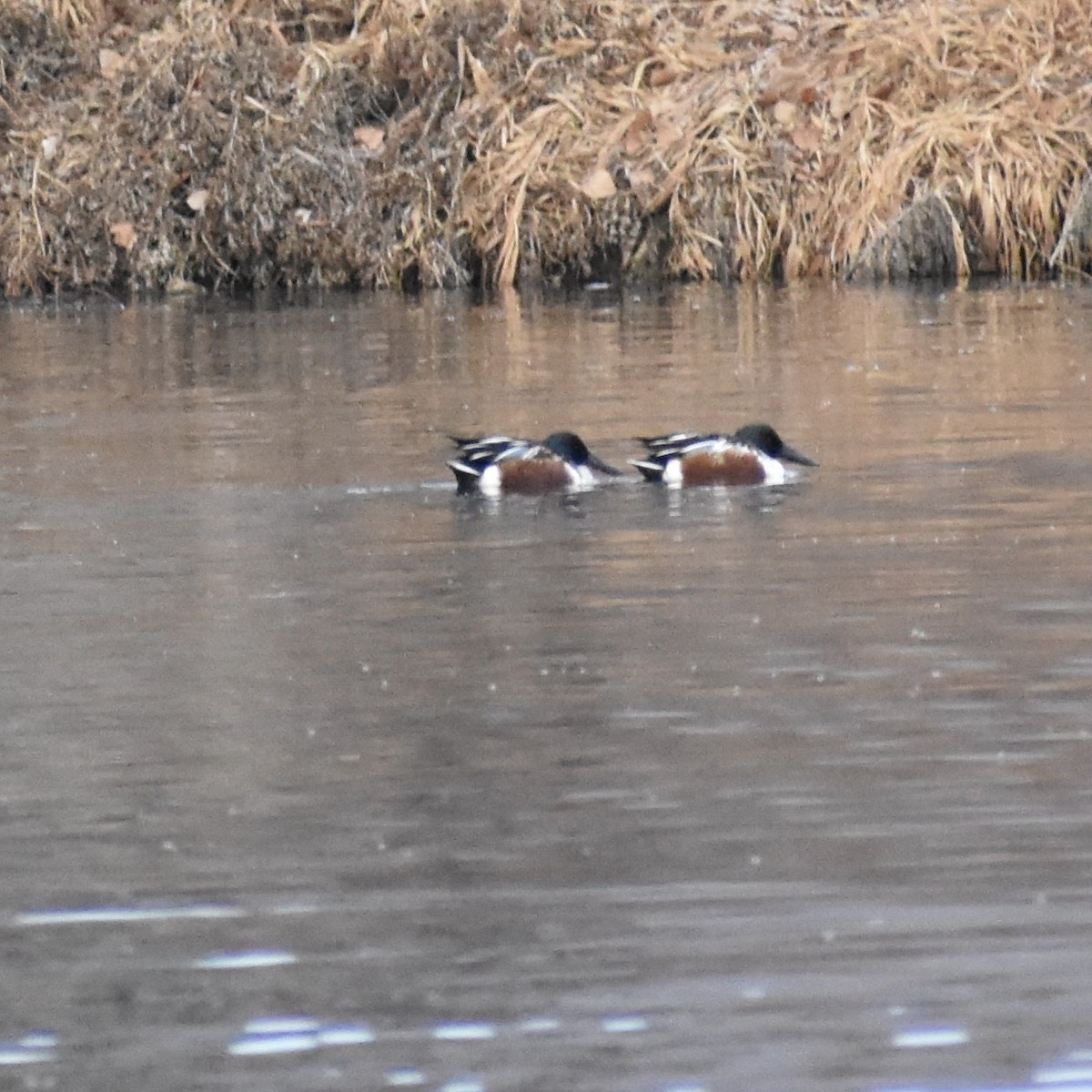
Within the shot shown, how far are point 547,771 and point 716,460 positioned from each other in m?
5.12

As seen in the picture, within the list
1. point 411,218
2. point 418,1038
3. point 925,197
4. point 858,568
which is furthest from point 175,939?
point 411,218

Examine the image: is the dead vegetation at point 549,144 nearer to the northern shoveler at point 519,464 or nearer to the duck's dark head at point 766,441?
the duck's dark head at point 766,441

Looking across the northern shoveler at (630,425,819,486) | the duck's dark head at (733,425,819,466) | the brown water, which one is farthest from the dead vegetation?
the northern shoveler at (630,425,819,486)

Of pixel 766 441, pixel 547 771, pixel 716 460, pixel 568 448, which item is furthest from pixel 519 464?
pixel 547 771

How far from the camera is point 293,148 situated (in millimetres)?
23891

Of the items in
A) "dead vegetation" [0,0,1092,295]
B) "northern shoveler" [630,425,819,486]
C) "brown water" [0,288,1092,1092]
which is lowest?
"brown water" [0,288,1092,1092]

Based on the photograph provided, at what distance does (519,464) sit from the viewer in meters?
11.2

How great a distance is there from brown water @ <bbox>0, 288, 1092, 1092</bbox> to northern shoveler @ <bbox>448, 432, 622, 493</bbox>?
0.12 metres

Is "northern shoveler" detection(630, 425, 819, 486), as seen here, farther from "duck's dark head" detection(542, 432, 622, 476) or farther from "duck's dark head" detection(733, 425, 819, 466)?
"duck's dark head" detection(542, 432, 622, 476)

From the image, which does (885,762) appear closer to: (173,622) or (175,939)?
(175,939)

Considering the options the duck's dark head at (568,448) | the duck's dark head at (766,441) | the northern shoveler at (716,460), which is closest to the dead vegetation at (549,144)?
the duck's dark head at (766,441)

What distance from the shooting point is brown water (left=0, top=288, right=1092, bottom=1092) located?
466 cm

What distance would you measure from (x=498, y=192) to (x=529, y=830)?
17292 millimetres

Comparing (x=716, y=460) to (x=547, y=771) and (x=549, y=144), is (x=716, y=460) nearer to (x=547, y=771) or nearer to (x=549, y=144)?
(x=547, y=771)
